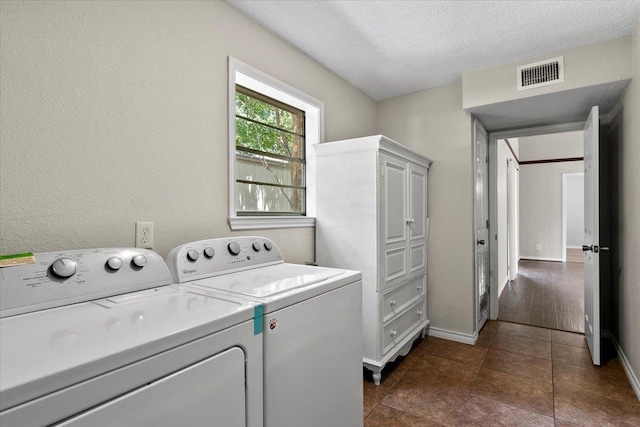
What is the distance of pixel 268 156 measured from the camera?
235 cm

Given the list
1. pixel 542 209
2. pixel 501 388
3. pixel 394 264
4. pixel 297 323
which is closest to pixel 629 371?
pixel 501 388

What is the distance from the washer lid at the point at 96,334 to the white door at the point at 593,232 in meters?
2.57

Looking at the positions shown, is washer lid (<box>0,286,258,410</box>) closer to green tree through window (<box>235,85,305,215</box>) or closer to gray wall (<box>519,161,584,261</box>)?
green tree through window (<box>235,85,305,215</box>)

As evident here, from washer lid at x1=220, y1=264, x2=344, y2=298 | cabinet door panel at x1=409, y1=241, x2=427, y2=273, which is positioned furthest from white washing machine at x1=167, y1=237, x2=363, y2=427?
cabinet door panel at x1=409, y1=241, x2=427, y2=273

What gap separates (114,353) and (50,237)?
2.65ft

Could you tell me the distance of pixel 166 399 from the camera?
0.77 m

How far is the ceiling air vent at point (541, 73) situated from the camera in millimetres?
2400

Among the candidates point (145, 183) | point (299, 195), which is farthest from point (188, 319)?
point (299, 195)

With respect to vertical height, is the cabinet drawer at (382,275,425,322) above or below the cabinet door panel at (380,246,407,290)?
below

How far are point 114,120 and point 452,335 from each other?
118 inches

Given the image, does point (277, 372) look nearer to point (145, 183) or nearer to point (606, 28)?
point (145, 183)

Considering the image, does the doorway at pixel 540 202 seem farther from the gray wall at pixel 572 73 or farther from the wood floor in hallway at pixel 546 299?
the gray wall at pixel 572 73

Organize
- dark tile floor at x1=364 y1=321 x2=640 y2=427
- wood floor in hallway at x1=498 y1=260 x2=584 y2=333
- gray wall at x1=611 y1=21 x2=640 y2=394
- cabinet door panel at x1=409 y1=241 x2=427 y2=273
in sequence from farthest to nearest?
wood floor in hallway at x1=498 y1=260 x2=584 y2=333, cabinet door panel at x1=409 y1=241 x2=427 y2=273, gray wall at x1=611 y1=21 x2=640 y2=394, dark tile floor at x1=364 y1=321 x2=640 y2=427

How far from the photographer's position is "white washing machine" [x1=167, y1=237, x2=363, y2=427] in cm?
109
